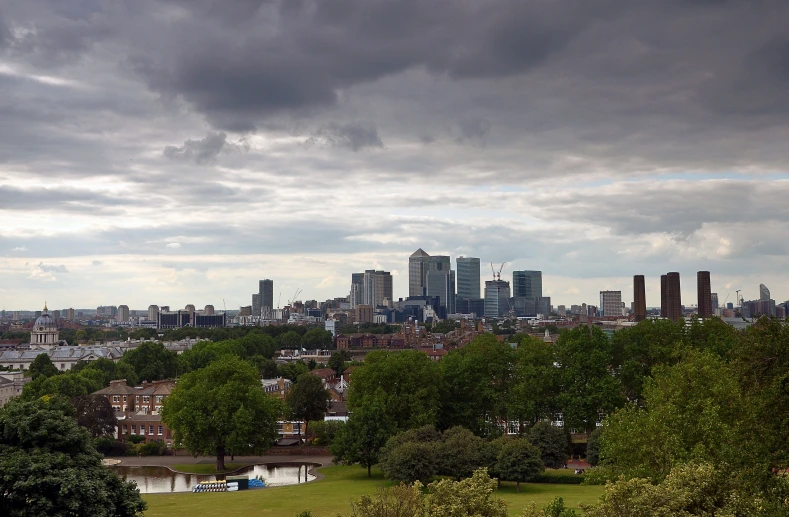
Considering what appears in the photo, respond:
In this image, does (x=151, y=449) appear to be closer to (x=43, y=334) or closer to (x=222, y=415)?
(x=222, y=415)

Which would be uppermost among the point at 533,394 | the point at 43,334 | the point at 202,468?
the point at 43,334

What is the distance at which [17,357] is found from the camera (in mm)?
155875

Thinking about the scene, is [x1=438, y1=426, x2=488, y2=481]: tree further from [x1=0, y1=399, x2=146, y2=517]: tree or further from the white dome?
the white dome

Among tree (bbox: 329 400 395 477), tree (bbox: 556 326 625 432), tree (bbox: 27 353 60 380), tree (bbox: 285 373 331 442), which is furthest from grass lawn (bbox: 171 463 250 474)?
tree (bbox: 27 353 60 380)

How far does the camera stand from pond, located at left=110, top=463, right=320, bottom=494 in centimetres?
5519

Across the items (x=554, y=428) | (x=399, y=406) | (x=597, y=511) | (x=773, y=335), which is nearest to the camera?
(x=597, y=511)

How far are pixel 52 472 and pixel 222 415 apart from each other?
35506mm

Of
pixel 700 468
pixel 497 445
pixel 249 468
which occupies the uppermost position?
pixel 700 468

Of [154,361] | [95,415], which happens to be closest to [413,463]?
[95,415]

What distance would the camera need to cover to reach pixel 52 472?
25781 mm

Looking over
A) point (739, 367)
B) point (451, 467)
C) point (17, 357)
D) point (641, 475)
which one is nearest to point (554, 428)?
point (451, 467)

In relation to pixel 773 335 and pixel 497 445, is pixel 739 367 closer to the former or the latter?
pixel 773 335

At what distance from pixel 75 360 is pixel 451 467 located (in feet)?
394

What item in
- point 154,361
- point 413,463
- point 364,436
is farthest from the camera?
point 154,361
